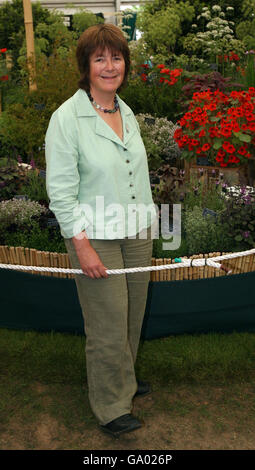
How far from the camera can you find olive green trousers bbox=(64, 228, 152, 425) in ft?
6.99

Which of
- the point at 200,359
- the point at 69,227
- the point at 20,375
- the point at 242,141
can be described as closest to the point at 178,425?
the point at 200,359

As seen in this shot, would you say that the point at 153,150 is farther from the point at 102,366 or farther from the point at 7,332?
the point at 102,366

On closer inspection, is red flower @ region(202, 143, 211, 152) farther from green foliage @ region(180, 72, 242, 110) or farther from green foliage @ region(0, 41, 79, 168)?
green foliage @ region(0, 41, 79, 168)

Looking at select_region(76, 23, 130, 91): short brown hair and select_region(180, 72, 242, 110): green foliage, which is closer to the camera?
select_region(76, 23, 130, 91): short brown hair

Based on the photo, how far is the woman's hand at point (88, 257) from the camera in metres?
2.02

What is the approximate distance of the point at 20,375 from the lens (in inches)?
113

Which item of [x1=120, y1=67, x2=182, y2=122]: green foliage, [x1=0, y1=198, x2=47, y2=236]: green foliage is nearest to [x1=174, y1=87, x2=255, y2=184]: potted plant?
[x1=120, y1=67, x2=182, y2=122]: green foliage

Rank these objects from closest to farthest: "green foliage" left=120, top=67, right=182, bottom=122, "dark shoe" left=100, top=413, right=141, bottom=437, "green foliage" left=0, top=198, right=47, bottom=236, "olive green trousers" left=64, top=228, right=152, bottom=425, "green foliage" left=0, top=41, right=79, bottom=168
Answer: "olive green trousers" left=64, top=228, right=152, bottom=425, "dark shoe" left=100, top=413, right=141, bottom=437, "green foliage" left=0, top=198, right=47, bottom=236, "green foliage" left=0, top=41, right=79, bottom=168, "green foliage" left=120, top=67, right=182, bottom=122

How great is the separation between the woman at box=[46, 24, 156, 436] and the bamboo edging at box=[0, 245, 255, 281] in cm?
64

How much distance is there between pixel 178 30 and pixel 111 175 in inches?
279

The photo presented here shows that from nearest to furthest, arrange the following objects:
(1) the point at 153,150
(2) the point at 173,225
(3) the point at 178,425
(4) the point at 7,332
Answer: (3) the point at 178,425 < (4) the point at 7,332 < (2) the point at 173,225 < (1) the point at 153,150

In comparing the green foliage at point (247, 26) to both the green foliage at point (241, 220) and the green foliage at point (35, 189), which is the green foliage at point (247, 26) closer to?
the green foliage at point (35, 189)

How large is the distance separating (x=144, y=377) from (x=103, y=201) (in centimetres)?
122

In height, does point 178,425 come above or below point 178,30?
below
